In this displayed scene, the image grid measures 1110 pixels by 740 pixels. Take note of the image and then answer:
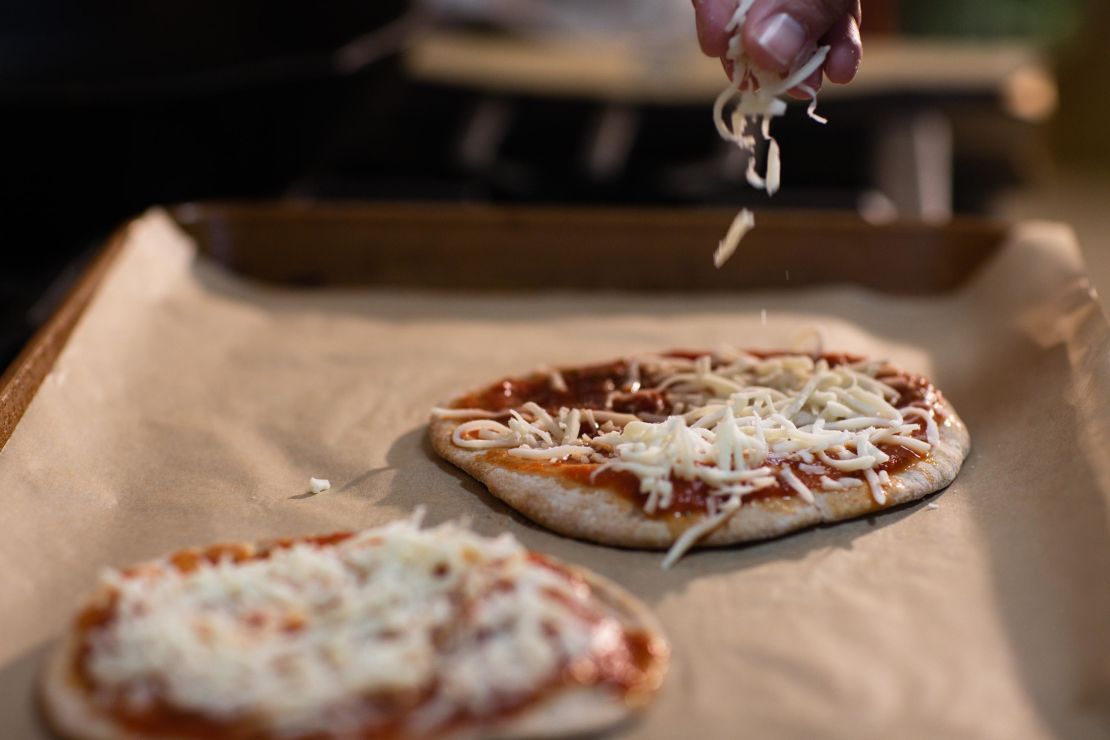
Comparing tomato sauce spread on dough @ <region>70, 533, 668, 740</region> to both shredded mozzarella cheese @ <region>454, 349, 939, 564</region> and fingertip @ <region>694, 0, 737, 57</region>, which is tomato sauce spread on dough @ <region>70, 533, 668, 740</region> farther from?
fingertip @ <region>694, 0, 737, 57</region>

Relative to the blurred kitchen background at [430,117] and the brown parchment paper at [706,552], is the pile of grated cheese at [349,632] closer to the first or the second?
the brown parchment paper at [706,552]

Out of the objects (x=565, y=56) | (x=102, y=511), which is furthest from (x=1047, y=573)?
(x=565, y=56)

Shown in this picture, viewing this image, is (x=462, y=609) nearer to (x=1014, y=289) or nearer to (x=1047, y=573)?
(x=1047, y=573)

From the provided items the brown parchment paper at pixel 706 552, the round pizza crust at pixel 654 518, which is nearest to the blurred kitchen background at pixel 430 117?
the brown parchment paper at pixel 706 552

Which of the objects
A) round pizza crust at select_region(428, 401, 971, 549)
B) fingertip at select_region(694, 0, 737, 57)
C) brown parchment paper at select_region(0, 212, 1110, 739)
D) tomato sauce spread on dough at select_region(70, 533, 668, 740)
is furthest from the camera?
fingertip at select_region(694, 0, 737, 57)


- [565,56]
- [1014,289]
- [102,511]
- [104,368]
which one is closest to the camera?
[102,511]

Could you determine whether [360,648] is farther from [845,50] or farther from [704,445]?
[845,50]

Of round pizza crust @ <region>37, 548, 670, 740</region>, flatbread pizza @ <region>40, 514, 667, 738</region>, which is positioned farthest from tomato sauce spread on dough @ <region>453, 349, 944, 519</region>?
round pizza crust @ <region>37, 548, 670, 740</region>
